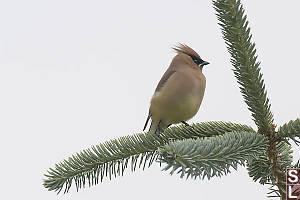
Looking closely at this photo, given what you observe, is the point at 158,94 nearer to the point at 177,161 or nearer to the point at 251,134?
the point at 251,134

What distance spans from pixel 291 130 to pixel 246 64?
0.41 meters

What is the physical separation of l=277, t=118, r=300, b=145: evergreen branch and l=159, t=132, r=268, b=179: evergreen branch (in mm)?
96

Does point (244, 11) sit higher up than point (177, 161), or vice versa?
point (244, 11)

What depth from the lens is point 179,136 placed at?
8.52 ft

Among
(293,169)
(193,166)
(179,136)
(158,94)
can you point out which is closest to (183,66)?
(158,94)

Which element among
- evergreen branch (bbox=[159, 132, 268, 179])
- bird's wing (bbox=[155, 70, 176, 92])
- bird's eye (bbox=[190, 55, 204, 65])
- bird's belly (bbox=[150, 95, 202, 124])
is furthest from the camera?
bird's eye (bbox=[190, 55, 204, 65])

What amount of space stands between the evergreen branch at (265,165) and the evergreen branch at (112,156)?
19 cm

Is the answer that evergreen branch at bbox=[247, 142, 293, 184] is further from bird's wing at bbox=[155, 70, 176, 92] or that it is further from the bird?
bird's wing at bbox=[155, 70, 176, 92]

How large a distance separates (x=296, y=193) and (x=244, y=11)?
37.2 inches

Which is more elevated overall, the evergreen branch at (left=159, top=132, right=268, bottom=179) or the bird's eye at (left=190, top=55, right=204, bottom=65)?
the bird's eye at (left=190, top=55, right=204, bottom=65)

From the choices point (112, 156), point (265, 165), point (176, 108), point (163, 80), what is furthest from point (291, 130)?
point (163, 80)

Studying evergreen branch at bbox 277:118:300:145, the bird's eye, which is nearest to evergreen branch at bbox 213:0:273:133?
evergreen branch at bbox 277:118:300:145

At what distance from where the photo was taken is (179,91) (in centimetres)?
393

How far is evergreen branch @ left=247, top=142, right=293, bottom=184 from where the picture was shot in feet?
7.34
